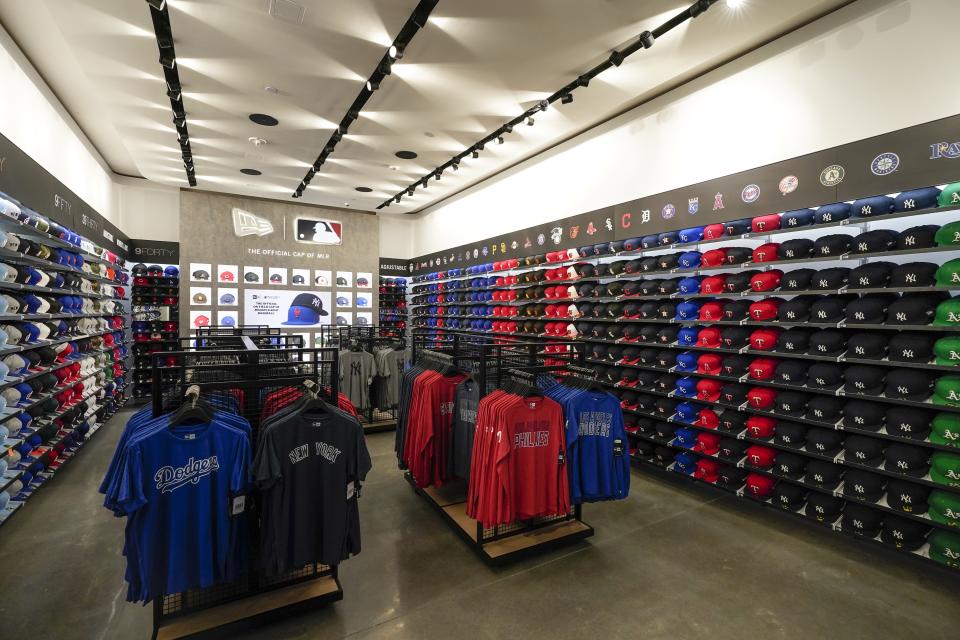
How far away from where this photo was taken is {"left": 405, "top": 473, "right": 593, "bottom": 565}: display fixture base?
123 inches

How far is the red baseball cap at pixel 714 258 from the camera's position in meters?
4.43

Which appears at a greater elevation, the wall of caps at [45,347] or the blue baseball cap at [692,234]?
the blue baseball cap at [692,234]

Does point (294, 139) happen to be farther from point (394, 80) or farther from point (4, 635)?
point (4, 635)

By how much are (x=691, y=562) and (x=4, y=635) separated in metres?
4.27

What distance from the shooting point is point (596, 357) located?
5.70 metres

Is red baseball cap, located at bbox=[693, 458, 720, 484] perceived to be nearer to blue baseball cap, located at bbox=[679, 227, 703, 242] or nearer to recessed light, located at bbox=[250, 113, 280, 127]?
blue baseball cap, located at bbox=[679, 227, 703, 242]

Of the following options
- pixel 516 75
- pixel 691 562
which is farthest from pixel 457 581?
pixel 516 75

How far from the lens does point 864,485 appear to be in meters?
3.37

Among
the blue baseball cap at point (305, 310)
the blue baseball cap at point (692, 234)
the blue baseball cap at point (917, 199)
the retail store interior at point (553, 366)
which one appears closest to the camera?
the retail store interior at point (553, 366)

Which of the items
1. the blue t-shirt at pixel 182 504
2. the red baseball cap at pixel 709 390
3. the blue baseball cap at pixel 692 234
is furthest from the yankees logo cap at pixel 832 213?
the blue t-shirt at pixel 182 504

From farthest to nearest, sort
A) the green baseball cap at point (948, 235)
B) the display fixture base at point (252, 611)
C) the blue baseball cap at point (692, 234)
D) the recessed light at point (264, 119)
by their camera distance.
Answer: the recessed light at point (264, 119) < the blue baseball cap at point (692, 234) < the green baseball cap at point (948, 235) < the display fixture base at point (252, 611)

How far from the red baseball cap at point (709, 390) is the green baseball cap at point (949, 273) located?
1.85 metres

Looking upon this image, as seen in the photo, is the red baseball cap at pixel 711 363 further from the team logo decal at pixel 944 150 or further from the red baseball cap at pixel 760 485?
the team logo decal at pixel 944 150

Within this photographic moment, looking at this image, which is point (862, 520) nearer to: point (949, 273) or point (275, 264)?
point (949, 273)
